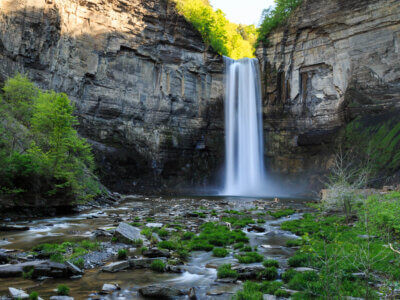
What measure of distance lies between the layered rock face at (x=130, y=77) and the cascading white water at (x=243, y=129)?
1586mm

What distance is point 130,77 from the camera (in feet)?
124

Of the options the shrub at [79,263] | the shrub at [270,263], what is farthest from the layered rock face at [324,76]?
the shrub at [79,263]

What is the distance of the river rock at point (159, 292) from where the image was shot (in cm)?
473

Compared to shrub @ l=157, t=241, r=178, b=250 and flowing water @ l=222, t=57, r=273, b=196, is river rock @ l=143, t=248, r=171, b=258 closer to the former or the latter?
shrub @ l=157, t=241, r=178, b=250

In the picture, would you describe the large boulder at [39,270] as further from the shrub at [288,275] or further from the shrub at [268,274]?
the shrub at [288,275]

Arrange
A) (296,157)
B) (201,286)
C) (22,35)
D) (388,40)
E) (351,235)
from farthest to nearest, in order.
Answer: (296,157), (388,40), (22,35), (351,235), (201,286)

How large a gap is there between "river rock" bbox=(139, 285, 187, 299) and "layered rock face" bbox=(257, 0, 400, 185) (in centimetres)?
3481

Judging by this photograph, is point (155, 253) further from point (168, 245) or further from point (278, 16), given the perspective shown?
point (278, 16)

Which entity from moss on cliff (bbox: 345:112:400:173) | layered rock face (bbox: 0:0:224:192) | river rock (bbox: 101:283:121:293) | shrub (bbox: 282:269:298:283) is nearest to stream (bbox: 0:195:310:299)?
river rock (bbox: 101:283:121:293)

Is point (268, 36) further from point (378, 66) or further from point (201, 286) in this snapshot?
point (201, 286)

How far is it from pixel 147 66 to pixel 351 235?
1423 inches

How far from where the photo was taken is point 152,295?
4727 mm

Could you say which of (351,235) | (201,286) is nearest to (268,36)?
(351,235)

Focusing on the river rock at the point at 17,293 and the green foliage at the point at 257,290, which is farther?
the green foliage at the point at 257,290
